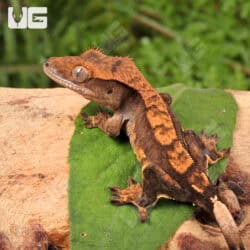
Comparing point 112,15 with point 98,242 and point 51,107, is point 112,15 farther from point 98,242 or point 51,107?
point 98,242

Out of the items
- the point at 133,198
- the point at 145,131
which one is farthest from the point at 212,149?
the point at 133,198

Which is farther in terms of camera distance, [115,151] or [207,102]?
[207,102]

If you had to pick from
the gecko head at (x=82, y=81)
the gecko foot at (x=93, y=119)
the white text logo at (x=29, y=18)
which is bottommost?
the white text logo at (x=29, y=18)

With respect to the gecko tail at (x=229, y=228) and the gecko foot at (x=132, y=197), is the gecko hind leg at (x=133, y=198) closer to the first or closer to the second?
the gecko foot at (x=132, y=197)

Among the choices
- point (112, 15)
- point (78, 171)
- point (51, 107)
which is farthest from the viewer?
point (112, 15)

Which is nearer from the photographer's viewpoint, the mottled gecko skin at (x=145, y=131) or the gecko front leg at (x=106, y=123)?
the mottled gecko skin at (x=145, y=131)

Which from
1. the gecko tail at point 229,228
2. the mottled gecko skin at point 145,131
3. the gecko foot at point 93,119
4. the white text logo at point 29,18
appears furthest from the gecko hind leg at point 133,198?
the white text logo at point 29,18

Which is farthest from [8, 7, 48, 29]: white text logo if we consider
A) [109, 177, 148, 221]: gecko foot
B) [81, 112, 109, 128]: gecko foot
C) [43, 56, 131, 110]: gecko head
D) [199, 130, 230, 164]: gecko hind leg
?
[109, 177, 148, 221]: gecko foot

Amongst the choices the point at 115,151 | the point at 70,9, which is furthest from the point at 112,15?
the point at 115,151
